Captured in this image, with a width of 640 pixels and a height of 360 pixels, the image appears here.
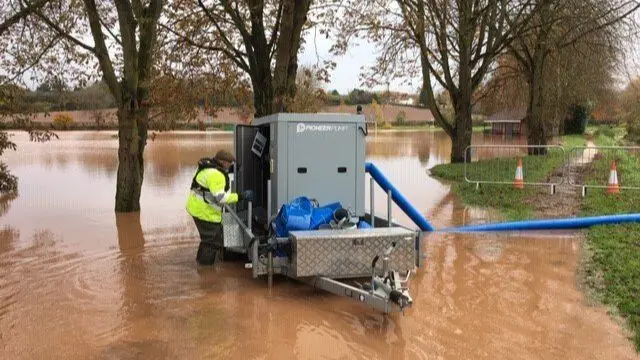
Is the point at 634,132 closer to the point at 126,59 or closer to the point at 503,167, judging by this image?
the point at 503,167

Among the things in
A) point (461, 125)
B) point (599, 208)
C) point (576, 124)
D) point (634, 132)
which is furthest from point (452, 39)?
point (576, 124)

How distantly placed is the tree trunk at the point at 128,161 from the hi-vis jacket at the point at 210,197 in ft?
23.0

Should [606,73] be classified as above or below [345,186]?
above

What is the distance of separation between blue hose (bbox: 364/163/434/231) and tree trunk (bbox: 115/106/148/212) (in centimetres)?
707

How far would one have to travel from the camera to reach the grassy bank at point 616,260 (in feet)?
22.4

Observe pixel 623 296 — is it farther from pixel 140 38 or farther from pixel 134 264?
pixel 140 38

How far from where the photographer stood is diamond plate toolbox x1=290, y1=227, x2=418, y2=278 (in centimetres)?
705

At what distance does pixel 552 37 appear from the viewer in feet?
92.1

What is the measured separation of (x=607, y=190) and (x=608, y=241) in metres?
6.81

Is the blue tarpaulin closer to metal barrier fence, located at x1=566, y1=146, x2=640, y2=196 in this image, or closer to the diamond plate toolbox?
the diamond plate toolbox

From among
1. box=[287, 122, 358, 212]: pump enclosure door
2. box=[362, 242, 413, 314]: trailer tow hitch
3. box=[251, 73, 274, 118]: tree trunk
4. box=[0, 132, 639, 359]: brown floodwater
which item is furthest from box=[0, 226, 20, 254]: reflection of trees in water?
box=[362, 242, 413, 314]: trailer tow hitch

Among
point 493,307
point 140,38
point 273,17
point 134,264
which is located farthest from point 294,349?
point 273,17

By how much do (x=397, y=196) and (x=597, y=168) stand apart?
446 inches

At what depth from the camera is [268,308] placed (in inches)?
281
